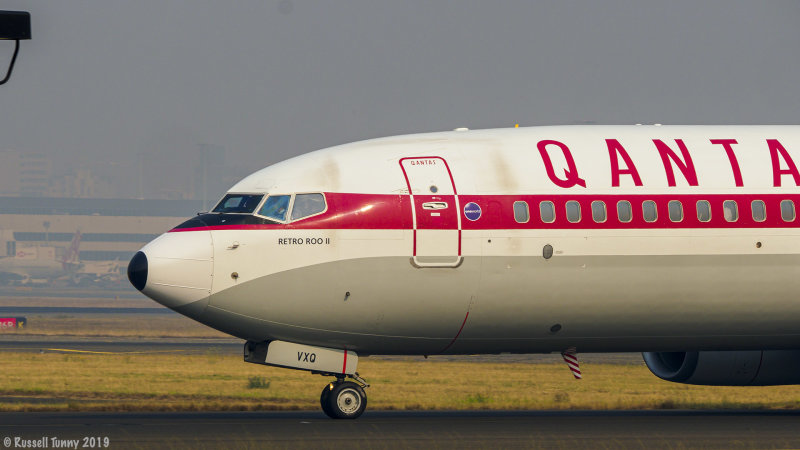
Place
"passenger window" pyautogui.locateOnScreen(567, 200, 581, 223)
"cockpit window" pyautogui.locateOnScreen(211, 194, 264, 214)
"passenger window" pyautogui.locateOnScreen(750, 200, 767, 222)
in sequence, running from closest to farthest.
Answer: "cockpit window" pyautogui.locateOnScreen(211, 194, 264, 214) < "passenger window" pyautogui.locateOnScreen(567, 200, 581, 223) < "passenger window" pyautogui.locateOnScreen(750, 200, 767, 222)

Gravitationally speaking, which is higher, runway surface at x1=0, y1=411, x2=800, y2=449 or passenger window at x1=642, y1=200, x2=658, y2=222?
passenger window at x1=642, y1=200, x2=658, y2=222

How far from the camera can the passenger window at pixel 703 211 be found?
24594mm

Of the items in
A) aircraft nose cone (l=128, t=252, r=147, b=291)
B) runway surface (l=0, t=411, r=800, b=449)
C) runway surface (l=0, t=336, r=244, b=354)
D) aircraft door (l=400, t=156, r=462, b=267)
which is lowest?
runway surface (l=0, t=336, r=244, b=354)

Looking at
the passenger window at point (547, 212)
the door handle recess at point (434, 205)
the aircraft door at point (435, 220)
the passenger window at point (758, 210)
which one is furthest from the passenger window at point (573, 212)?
the passenger window at point (758, 210)

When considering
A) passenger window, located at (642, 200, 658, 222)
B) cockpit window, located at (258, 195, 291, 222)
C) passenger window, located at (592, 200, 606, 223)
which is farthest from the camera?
passenger window, located at (642, 200, 658, 222)

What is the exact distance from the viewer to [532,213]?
24.0 m

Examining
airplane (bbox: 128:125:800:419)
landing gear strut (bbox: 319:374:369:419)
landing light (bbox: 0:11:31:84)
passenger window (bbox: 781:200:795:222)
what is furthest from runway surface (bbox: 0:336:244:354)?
landing light (bbox: 0:11:31:84)

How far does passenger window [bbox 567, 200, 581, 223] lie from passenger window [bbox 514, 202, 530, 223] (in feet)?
2.81

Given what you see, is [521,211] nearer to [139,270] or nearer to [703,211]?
[703,211]

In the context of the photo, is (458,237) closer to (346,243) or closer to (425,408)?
(346,243)

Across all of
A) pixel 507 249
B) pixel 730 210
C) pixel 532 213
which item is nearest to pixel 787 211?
pixel 730 210

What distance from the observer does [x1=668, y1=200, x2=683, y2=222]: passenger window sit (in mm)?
24484

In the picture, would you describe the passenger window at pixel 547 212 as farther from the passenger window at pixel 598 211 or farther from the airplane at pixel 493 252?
the passenger window at pixel 598 211

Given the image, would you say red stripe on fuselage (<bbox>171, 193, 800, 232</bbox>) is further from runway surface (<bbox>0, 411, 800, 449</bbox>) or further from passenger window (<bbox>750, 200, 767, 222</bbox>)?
runway surface (<bbox>0, 411, 800, 449</bbox>)
